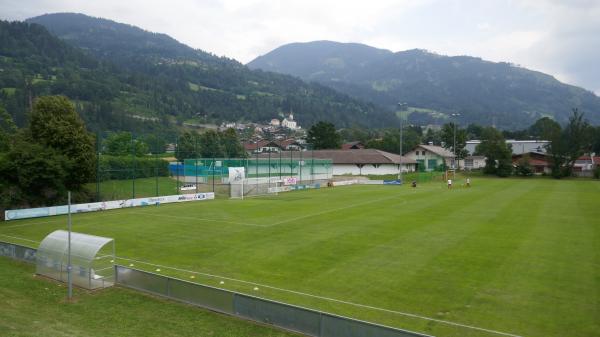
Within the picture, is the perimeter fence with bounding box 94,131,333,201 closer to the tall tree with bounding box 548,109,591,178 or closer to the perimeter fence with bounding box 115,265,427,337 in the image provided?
the perimeter fence with bounding box 115,265,427,337

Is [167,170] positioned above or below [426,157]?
below

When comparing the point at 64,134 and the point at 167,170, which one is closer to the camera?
the point at 64,134

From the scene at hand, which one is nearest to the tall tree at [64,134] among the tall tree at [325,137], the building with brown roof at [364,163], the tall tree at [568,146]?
the building with brown roof at [364,163]

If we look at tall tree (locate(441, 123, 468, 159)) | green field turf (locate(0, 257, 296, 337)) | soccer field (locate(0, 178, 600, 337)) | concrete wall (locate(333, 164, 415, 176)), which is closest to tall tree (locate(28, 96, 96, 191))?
soccer field (locate(0, 178, 600, 337))

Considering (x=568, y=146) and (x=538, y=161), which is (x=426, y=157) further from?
(x=568, y=146)

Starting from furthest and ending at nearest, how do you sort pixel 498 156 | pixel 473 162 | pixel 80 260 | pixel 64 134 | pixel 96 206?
pixel 473 162 < pixel 498 156 < pixel 96 206 < pixel 64 134 < pixel 80 260

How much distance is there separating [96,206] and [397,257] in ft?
91.0

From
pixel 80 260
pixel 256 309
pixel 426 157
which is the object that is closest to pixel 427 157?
pixel 426 157

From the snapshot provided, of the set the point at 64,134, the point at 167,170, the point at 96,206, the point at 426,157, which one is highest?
the point at 64,134

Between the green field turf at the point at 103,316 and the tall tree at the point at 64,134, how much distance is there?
21.9 m

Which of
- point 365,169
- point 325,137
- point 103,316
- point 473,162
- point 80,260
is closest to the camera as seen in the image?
point 103,316

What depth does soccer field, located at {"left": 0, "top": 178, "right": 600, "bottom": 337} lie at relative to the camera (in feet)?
44.5

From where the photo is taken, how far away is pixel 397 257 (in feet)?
65.1

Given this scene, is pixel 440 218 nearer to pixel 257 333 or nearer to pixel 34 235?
pixel 257 333
